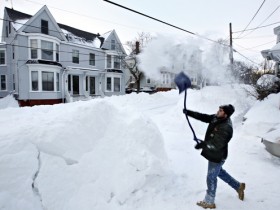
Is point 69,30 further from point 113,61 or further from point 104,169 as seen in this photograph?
point 104,169

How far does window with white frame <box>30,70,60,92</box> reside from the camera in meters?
19.2

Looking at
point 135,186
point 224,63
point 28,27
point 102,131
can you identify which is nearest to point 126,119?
point 102,131

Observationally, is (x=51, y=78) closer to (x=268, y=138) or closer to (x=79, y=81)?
(x=79, y=81)

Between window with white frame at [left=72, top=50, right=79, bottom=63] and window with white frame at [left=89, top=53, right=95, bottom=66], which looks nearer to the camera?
window with white frame at [left=72, top=50, right=79, bottom=63]

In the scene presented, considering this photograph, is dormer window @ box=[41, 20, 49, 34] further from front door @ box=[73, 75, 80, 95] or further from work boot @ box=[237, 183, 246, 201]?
work boot @ box=[237, 183, 246, 201]

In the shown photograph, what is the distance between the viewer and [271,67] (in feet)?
64.6

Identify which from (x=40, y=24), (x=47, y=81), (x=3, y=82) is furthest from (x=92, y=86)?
(x=3, y=82)

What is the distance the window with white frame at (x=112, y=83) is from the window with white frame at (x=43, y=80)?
6.81 m

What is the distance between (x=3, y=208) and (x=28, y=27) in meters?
19.8

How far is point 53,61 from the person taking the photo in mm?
20188

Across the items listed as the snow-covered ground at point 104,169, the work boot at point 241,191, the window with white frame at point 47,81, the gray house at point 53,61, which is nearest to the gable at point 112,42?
the gray house at point 53,61

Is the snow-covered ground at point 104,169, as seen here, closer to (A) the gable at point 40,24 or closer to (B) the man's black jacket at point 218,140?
(B) the man's black jacket at point 218,140

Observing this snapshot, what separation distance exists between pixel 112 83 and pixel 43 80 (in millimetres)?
8526

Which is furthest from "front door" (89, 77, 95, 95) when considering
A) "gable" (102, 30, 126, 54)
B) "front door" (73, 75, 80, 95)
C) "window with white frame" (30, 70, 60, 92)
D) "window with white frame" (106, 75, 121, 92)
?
"window with white frame" (30, 70, 60, 92)
